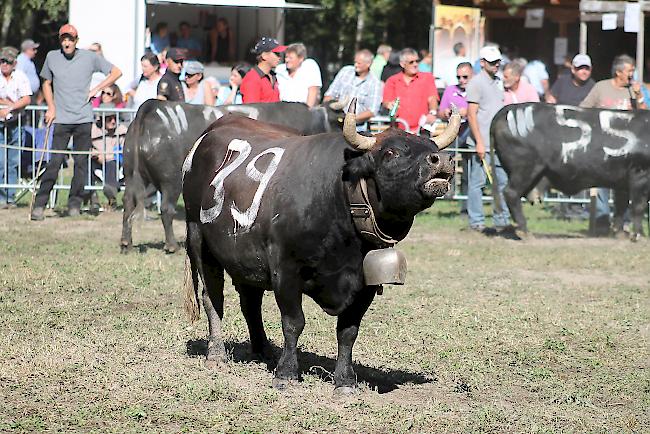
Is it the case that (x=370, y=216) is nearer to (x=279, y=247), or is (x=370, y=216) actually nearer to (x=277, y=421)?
(x=279, y=247)

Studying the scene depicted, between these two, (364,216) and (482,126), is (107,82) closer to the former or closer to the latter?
(482,126)

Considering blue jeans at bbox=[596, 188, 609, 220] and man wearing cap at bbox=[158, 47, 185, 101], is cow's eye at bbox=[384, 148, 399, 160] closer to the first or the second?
man wearing cap at bbox=[158, 47, 185, 101]

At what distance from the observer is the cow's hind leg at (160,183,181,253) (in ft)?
41.4

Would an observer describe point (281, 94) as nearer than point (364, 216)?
No

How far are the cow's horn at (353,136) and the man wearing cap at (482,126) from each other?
8312mm

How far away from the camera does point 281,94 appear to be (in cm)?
1487

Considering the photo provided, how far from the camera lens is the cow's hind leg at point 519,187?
1426 centimetres

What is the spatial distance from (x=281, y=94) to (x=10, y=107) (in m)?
3.71

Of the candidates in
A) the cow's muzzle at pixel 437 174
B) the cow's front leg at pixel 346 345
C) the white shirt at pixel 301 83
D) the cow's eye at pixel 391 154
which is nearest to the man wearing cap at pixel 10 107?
the white shirt at pixel 301 83

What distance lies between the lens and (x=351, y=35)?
3438 cm

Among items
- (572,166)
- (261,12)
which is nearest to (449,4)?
(261,12)

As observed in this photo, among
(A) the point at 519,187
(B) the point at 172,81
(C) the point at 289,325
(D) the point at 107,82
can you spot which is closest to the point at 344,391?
(C) the point at 289,325

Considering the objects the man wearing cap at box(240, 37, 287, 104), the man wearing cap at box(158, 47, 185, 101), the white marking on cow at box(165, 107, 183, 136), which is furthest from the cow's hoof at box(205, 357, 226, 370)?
the man wearing cap at box(158, 47, 185, 101)

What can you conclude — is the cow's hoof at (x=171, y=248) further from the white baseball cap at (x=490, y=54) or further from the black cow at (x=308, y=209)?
the black cow at (x=308, y=209)
